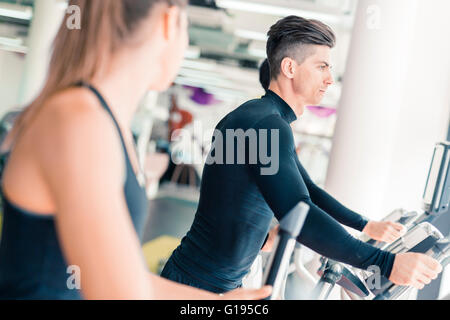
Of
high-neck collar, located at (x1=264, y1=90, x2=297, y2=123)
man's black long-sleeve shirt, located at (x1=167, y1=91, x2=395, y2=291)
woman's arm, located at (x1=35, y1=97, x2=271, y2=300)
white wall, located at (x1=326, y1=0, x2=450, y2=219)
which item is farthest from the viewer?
white wall, located at (x1=326, y1=0, x2=450, y2=219)

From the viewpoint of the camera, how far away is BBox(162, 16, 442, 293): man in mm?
1293

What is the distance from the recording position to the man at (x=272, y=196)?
129cm

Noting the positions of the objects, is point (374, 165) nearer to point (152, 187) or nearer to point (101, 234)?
point (101, 234)

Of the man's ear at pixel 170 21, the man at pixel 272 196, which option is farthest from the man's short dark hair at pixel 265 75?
the man's ear at pixel 170 21

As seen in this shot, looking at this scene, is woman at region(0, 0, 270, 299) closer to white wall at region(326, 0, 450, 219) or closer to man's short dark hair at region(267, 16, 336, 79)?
man's short dark hair at region(267, 16, 336, 79)

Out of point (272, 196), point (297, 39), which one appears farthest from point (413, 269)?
point (297, 39)

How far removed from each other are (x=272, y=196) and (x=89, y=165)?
2.50ft

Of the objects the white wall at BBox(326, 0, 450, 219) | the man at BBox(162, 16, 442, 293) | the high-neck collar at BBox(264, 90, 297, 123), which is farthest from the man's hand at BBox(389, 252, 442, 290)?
the white wall at BBox(326, 0, 450, 219)

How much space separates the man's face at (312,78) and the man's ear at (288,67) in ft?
0.05

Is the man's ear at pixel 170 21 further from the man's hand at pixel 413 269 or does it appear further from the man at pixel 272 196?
the man's hand at pixel 413 269

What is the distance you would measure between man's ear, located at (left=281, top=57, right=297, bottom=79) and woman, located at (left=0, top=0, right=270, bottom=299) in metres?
0.87

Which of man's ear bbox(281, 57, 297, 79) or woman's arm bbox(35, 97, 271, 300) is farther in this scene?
man's ear bbox(281, 57, 297, 79)
